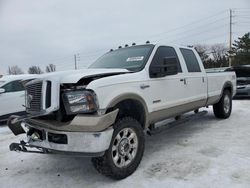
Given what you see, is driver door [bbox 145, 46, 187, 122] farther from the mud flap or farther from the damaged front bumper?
the mud flap

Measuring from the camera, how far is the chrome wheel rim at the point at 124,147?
3922 millimetres

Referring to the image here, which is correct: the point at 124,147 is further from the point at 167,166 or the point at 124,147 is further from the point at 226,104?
the point at 226,104

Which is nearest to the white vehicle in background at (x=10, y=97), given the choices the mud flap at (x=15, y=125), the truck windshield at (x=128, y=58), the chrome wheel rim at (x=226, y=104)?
the truck windshield at (x=128, y=58)

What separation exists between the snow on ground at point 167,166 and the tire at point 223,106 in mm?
1401

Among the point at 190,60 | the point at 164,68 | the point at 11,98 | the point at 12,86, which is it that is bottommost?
the point at 11,98

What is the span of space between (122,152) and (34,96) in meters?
1.46

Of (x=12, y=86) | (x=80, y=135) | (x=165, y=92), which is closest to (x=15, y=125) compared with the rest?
(x=80, y=135)

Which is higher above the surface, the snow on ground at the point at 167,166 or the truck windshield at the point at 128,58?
the truck windshield at the point at 128,58

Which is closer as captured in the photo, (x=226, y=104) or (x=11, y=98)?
(x=226, y=104)

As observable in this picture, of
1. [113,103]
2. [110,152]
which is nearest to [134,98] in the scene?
[113,103]

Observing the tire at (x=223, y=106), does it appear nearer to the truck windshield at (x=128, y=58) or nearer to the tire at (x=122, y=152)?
the truck windshield at (x=128, y=58)

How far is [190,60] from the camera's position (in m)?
6.27

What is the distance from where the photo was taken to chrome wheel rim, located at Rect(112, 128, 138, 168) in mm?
3922

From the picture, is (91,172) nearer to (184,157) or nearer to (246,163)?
(184,157)
